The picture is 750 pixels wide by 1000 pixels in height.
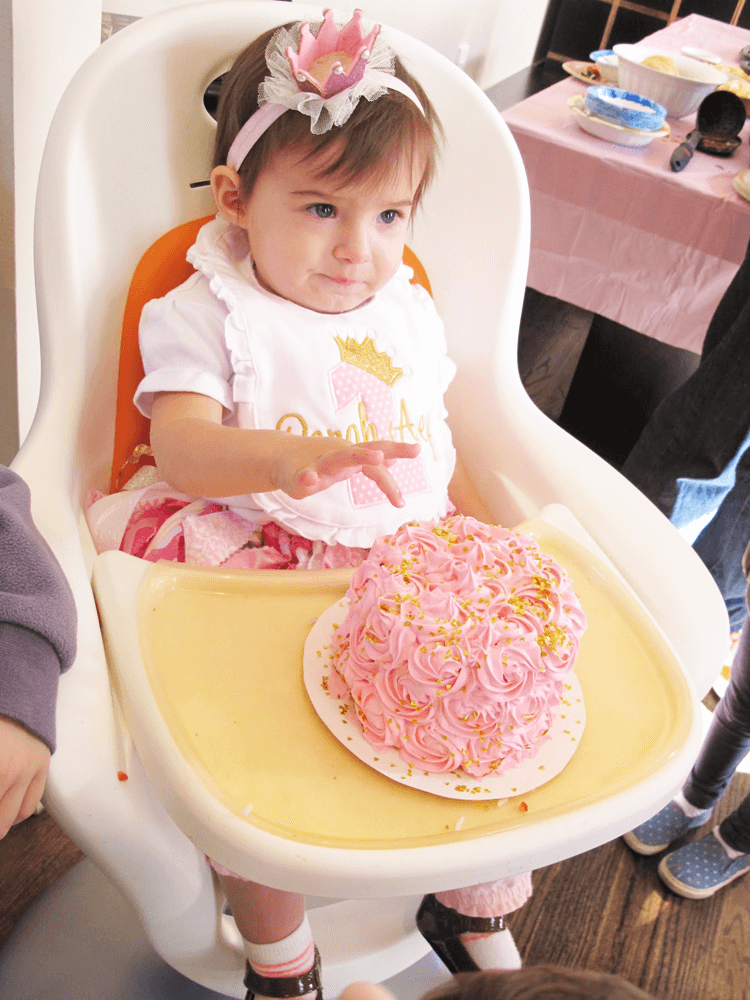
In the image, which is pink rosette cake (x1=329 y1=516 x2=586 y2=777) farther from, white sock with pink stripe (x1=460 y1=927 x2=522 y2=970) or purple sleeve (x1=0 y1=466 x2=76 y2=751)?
white sock with pink stripe (x1=460 y1=927 x2=522 y2=970)

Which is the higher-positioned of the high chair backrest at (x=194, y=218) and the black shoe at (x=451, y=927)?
the high chair backrest at (x=194, y=218)

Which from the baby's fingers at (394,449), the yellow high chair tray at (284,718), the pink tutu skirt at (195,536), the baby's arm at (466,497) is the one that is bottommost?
→ the baby's arm at (466,497)

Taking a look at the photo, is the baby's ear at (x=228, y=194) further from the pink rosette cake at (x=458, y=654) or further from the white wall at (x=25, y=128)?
the pink rosette cake at (x=458, y=654)

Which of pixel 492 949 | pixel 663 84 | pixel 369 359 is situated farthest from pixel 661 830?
pixel 663 84

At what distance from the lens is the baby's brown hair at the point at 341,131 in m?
0.76

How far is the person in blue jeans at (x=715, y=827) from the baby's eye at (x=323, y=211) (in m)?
0.77

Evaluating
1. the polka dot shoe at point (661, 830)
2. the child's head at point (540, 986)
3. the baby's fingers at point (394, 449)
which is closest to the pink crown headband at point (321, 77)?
the baby's fingers at point (394, 449)

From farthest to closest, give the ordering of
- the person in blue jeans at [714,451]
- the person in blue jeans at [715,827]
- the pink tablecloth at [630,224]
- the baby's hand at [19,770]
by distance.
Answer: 1. the pink tablecloth at [630,224]
2. the person in blue jeans at [714,451]
3. the person in blue jeans at [715,827]
4. the baby's hand at [19,770]

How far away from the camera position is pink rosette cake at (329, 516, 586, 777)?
58 cm

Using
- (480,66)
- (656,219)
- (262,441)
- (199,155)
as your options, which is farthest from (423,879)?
(480,66)

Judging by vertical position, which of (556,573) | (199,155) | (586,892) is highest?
(199,155)

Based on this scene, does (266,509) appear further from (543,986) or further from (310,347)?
(543,986)

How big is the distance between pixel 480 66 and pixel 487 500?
231 cm

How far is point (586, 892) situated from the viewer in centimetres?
118
